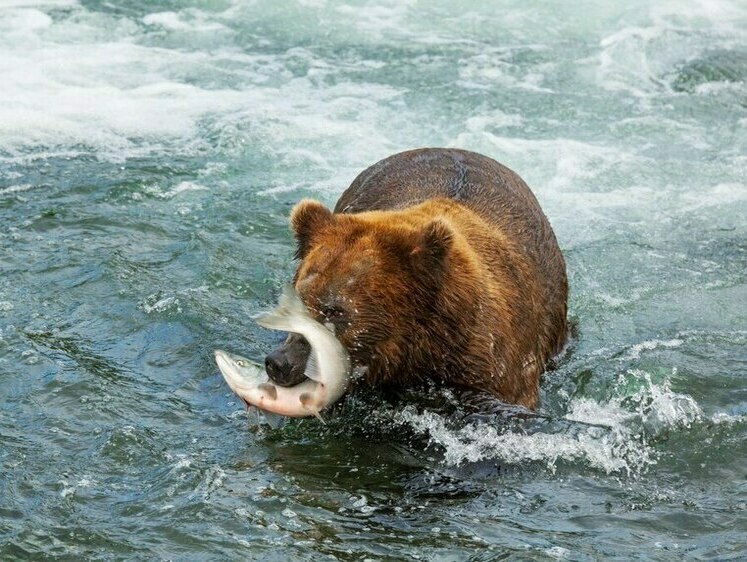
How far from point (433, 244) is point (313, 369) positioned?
865mm

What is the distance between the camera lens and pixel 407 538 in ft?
17.4

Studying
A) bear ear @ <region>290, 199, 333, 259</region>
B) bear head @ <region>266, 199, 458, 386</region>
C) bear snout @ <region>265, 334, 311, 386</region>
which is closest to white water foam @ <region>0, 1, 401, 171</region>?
bear ear @ <region>290, 199, 333, 259</region>

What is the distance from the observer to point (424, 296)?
6016 mm

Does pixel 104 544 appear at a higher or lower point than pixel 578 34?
lower

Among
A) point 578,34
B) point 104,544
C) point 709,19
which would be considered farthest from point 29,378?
point 709,19

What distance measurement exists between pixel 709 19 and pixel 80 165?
8.95 m

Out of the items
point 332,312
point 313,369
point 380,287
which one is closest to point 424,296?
point 380,287

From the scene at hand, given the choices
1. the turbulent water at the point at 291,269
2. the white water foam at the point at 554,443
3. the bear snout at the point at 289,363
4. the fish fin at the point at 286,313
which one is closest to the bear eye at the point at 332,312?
the fish fin at the point at 286,313

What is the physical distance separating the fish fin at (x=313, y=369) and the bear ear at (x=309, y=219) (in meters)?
0.89

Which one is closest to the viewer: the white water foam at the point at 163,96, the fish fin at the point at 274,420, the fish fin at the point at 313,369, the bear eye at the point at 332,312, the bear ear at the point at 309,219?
the fish fin at the point at 313,369

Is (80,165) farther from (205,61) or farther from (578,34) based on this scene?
(578,34)

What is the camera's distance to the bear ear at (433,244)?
5910 millimetres

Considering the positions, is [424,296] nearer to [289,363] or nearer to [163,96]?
[289,363]

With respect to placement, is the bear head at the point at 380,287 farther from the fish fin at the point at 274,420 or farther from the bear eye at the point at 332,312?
the fish fin at the point at 274,420
